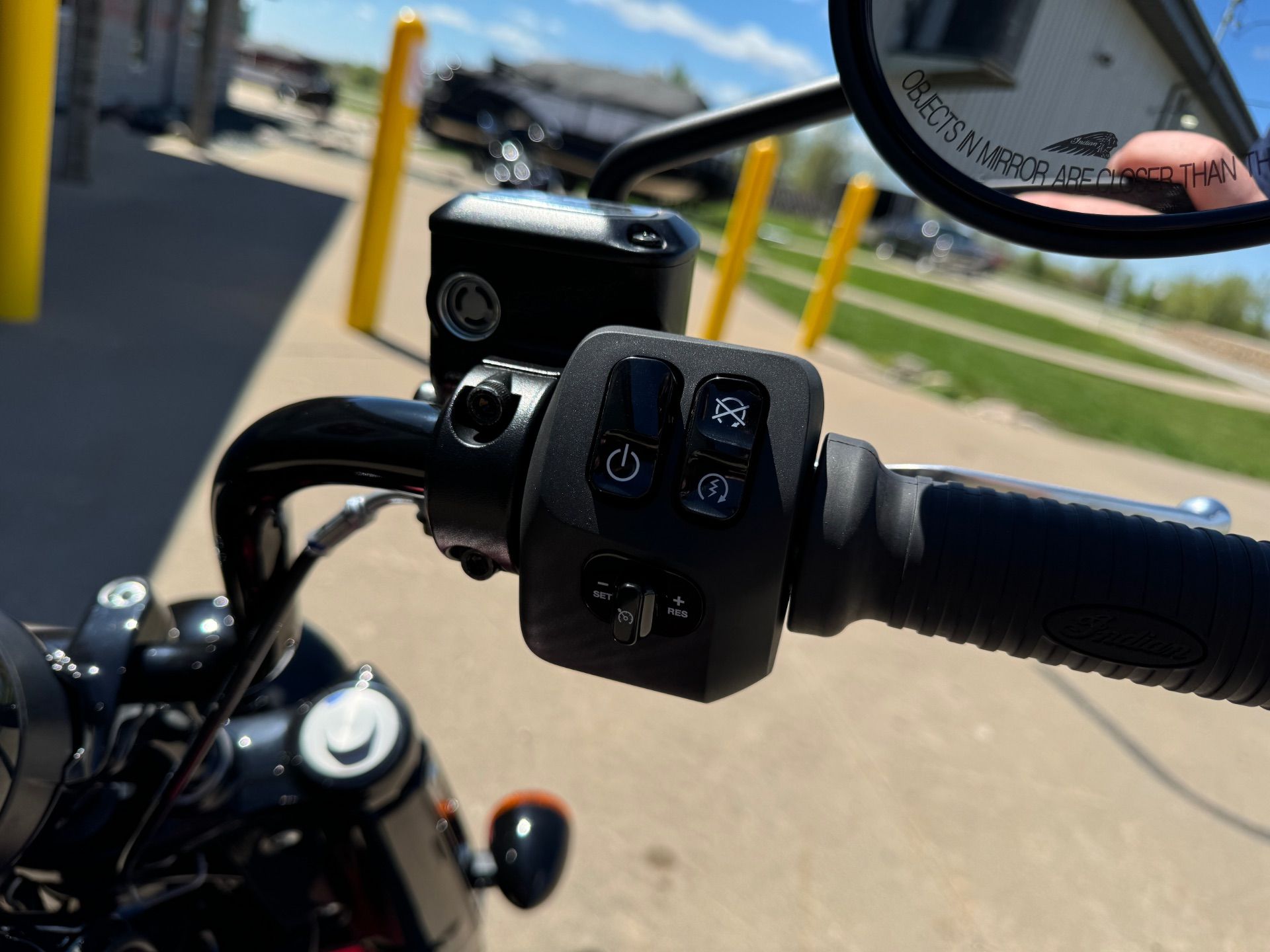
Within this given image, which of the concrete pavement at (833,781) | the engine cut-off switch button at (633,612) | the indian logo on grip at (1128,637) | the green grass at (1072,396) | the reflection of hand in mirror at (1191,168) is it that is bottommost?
the green grass at (1072,396)

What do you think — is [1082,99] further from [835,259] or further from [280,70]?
[280,70]

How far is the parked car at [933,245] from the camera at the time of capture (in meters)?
33.8

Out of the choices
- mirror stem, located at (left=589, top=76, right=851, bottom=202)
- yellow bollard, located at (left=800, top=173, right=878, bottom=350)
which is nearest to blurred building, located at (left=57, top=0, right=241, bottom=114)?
yellow bollard, located at (left=800, top=173, right=878, bottom=350)

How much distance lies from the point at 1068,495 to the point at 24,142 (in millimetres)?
5181

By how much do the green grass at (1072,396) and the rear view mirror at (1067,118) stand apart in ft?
28.2

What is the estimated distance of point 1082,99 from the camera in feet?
2.24

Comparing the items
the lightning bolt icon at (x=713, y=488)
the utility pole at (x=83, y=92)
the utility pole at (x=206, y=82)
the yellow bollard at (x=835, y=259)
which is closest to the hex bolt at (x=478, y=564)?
the lightning bolt icon at (x=713, y=488)

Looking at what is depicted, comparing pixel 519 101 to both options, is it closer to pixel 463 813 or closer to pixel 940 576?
pixel 463 813

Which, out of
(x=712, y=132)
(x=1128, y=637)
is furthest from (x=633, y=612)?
(x=712, y=132)

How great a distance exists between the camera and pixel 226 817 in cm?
97

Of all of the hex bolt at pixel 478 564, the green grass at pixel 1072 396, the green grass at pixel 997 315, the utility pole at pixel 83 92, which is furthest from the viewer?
the green grass at pixel 997 315

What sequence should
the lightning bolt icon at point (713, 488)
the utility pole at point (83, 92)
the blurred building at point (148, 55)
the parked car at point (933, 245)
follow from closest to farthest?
the lightning bolt icon at point (713, 488), the utility pole at point (83, 92), the blurred building at point (148, 55), the parked car at point (933, 245)

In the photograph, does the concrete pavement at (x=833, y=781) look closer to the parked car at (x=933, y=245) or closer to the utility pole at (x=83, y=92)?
the utility pole at (x=83, y=92)

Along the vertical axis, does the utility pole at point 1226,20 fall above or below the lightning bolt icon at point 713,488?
above
